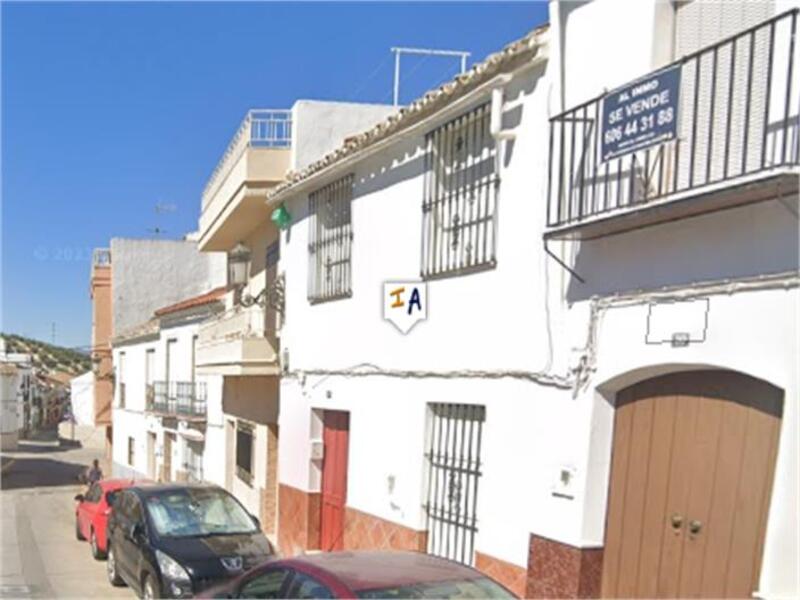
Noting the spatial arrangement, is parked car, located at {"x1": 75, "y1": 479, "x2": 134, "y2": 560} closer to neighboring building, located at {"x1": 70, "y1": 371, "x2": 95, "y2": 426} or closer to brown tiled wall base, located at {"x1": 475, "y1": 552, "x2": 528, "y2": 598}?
brown tiled wall base, located at {"x1": 475, "y1": 552, "x2": 528, "y2": 598}

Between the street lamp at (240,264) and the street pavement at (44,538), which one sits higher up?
the street lamp at (240,264)

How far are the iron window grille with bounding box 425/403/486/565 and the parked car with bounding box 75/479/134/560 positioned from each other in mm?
6104

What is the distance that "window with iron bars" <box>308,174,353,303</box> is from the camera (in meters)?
9.09

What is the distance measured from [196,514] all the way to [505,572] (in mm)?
4424

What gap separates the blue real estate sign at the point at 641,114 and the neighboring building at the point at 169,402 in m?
12.5

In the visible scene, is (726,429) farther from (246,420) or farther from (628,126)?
(246,420)

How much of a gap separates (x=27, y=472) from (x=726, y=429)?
3271cm

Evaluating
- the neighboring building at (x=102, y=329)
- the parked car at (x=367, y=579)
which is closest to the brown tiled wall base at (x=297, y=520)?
the parked car at (x=367, y=579)

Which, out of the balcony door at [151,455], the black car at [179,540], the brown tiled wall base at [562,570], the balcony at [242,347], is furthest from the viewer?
the balcony door at [151,455]

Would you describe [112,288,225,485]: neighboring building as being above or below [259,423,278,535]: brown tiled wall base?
above

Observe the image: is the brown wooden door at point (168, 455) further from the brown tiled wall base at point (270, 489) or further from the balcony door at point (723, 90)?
the balcony door at point (723, 90)

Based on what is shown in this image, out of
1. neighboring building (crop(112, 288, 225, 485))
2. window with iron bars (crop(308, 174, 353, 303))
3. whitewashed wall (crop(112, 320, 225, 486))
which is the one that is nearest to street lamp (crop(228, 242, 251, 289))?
neighboring building (crop(112, 288, 225, 485))

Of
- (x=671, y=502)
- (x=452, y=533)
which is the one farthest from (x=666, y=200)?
(x=452, y=533)

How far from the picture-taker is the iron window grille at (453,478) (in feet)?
21.5
